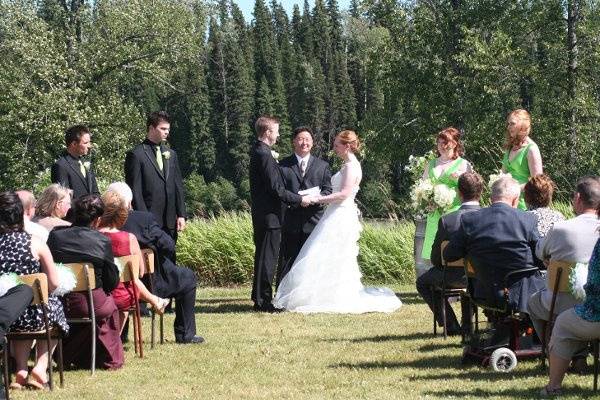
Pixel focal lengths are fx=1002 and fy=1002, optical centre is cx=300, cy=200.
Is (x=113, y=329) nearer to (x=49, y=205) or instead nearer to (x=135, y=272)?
(x=135, y=272)

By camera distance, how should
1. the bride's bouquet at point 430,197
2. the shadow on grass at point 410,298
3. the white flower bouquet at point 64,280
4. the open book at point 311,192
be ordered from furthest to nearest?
the shadow on grass at point 410,298 < the open book at point 311,192 < the bride's bouquet at point 430,197 < the white flower bouquet at point 64,280

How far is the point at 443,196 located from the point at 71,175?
156 inches

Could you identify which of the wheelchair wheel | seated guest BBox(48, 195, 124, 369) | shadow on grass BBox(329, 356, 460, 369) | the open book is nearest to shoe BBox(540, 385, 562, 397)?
the wheelchair wheel

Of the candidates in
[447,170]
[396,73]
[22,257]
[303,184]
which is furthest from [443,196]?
[396,73]

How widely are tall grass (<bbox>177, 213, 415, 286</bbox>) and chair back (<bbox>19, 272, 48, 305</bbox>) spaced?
29.5ft

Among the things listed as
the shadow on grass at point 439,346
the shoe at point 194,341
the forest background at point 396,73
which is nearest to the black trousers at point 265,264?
the shoe at point 194,341

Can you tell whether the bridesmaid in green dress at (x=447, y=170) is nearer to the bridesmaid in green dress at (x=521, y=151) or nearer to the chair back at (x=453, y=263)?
the bridesmaid in green dress at (x=521, y=151)

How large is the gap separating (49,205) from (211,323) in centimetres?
284

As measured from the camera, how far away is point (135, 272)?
7941 mm

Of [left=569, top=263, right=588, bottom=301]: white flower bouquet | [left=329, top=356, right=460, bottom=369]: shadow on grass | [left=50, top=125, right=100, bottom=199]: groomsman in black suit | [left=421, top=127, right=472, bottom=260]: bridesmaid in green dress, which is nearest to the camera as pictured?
[left=569, top=263, right=588, bottom=301]: white flower bouquet

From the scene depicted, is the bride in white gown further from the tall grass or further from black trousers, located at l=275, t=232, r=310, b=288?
the tall grass

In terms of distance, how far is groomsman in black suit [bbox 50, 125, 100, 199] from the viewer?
1066 cm

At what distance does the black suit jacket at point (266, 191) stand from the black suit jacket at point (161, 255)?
2.49 m

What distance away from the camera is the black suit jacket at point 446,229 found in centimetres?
830
